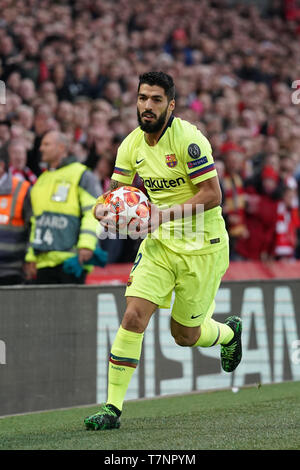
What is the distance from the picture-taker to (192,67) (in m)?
16.5

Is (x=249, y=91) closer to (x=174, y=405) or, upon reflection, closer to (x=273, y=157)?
(x=273, y=157)

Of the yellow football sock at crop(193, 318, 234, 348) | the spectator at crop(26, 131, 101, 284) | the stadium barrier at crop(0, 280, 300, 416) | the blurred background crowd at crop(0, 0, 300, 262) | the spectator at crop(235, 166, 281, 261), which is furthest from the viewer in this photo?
the spectator at crop(235, 166, 281, 261)

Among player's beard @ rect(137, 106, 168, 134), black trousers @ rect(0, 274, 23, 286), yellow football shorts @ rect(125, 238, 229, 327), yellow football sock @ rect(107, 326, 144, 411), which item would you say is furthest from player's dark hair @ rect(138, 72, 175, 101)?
black trousers @ rect(0, 274, 23, 286)

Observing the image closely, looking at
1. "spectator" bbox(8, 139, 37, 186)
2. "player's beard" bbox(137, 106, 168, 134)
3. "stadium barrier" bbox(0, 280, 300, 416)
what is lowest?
"stadium barrier" bbox(0, 280, 300, 416)

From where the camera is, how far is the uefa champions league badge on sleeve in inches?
249

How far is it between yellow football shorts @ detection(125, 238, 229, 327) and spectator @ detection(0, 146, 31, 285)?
2740 mm

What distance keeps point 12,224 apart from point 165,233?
2928 millimetres

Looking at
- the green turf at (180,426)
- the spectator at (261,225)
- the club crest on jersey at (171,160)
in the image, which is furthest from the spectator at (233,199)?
the club crest on jersey at (171,160)

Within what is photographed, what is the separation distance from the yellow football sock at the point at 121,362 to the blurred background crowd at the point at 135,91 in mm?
3642

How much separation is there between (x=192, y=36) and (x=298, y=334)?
9.54 meters

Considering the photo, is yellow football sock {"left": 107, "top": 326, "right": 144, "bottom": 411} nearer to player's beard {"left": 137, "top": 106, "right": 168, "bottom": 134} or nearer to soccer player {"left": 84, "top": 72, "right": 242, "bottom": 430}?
soccer player {"left": 84, "top": 72, "right": 242, "bottom": 430}

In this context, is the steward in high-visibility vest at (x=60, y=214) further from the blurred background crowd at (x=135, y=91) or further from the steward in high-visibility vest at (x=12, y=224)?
the blurred background crowd at (x=135, y=91)

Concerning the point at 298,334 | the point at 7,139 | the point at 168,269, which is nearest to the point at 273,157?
the point at 298,334

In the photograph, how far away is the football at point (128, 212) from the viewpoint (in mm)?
6096
